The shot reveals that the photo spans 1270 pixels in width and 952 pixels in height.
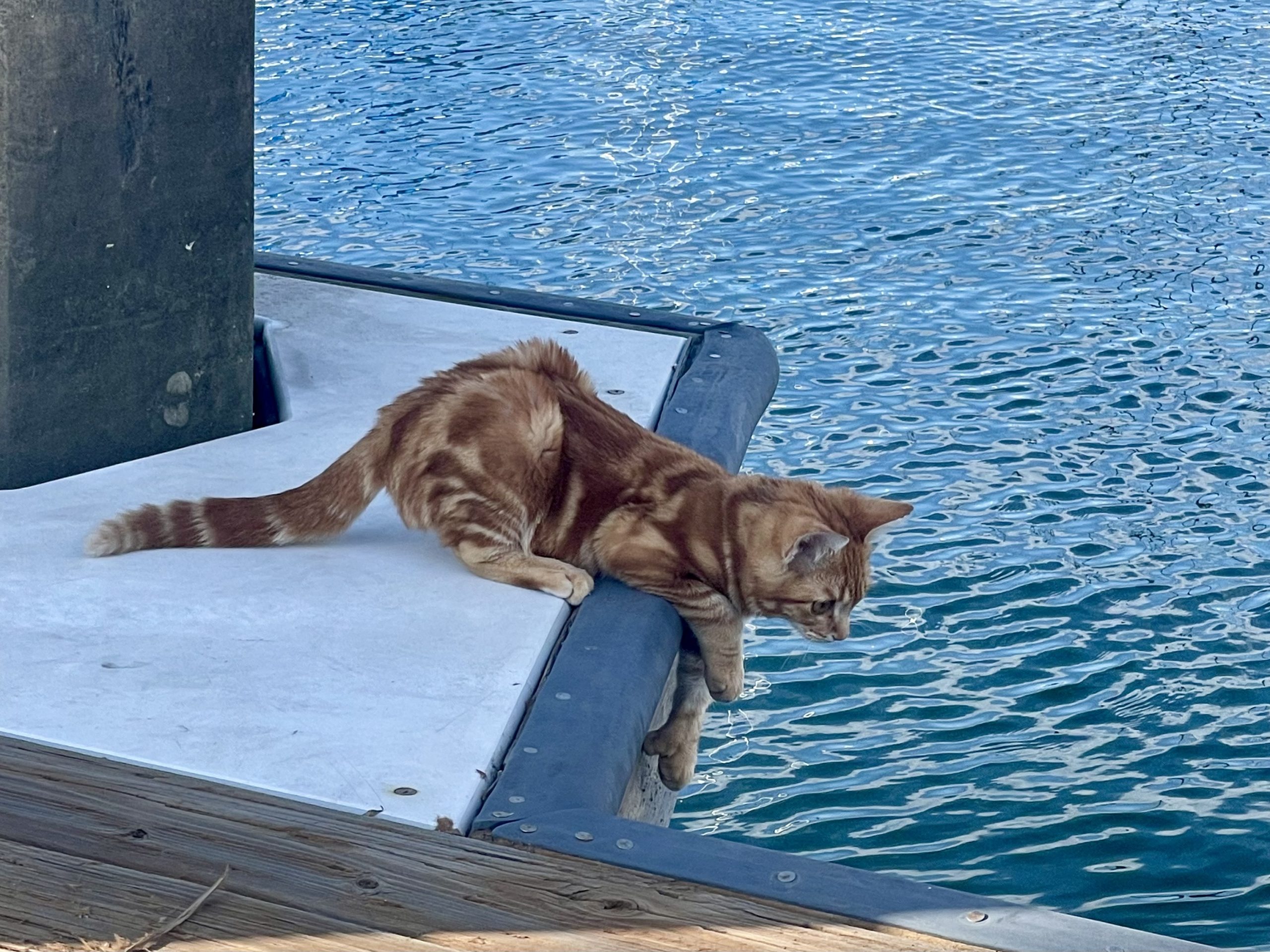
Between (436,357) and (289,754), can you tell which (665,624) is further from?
(436,357)

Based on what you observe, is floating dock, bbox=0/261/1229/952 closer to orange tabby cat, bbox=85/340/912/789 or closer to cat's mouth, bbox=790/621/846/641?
orange tabby cat, bbox=85/340/912/789

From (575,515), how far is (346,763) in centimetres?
109

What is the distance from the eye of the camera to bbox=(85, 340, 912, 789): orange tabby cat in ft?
12.4

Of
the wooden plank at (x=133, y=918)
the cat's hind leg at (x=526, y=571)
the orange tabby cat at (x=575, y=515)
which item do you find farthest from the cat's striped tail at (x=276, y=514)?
the wooden plank at (x=133, y=918)

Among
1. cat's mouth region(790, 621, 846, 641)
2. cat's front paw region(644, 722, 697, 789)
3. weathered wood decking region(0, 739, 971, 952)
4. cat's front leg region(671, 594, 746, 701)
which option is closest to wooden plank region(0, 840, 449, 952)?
weathered wood decking region(0, 739, 971, 952)

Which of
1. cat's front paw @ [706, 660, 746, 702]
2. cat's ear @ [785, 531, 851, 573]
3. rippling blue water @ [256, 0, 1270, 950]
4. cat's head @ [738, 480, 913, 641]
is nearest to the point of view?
cat's ear @ [785, 531, 851, 573]

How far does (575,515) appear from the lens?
390 cm

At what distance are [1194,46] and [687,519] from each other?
9104mm

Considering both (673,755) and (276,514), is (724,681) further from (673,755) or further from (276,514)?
(276,514)

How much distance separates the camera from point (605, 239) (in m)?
8.62

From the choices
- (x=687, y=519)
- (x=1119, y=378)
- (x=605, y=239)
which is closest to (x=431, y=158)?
(x=605, y=239)

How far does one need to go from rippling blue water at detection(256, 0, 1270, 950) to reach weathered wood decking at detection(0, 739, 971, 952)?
1.82 meters

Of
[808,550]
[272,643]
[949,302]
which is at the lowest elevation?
[949,302]

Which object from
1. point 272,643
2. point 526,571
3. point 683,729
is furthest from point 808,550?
point 272,643
